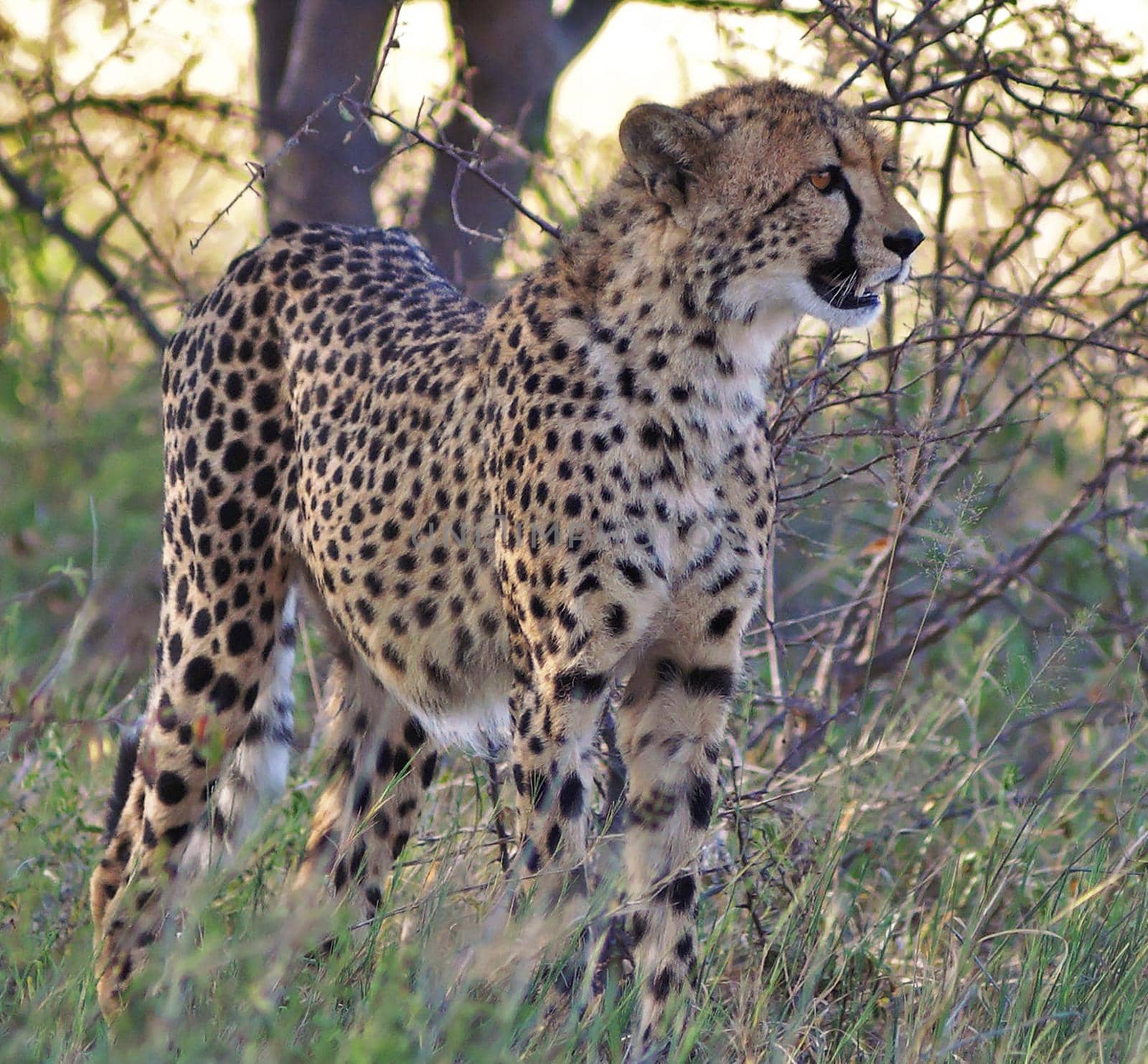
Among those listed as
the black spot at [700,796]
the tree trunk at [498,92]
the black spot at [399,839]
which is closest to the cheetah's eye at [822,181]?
the black spot at [700,796]

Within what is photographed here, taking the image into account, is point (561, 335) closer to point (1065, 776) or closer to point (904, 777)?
point (904, 777)

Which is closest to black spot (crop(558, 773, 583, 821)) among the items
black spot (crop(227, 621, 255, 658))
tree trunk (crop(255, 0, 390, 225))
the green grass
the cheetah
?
the cheetah

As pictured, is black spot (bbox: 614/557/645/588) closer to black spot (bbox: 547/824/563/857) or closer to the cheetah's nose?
black spot (bbox: 547/824/563/857)

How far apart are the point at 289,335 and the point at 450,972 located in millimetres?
1603

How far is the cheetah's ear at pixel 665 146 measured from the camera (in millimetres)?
2805

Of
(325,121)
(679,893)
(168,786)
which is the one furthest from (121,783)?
(325,121)

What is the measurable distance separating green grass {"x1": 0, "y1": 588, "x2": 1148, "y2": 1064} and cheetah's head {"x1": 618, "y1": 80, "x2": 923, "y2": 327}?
69cm

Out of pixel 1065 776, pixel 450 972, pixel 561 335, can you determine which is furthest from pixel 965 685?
pixel 450 972

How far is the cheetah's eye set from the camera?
277 centimetres

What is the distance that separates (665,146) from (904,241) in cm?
43

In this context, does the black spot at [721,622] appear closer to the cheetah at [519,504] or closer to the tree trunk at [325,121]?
the cheetah at [519,504]

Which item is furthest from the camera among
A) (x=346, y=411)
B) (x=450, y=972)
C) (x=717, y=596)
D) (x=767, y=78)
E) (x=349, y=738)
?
(x=349, y=738)

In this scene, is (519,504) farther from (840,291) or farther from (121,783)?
(121,783)

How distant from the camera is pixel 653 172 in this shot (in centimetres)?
284
